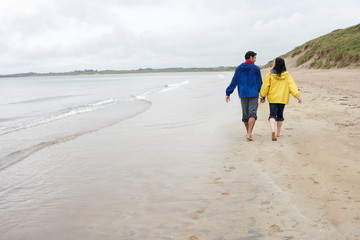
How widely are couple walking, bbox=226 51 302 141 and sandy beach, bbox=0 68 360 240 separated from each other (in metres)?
0.51

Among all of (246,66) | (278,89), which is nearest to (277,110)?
(278,89)

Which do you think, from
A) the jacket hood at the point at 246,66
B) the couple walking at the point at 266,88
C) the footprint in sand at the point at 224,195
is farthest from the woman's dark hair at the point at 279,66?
the footprint in sand at the point at 224,195

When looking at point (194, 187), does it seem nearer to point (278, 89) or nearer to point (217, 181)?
point (217, 181)

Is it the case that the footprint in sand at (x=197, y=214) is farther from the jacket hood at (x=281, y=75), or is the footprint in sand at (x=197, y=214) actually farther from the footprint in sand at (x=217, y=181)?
the jacket hood at (x=281, y=75)

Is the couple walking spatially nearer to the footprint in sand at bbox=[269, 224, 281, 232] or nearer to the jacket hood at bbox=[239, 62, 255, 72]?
the jacket hood at bbox=[239, 62, 255, 72]

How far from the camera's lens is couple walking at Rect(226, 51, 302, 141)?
6254mm

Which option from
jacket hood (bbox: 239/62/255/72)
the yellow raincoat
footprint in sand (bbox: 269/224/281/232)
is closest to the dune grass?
the yellow raincoat

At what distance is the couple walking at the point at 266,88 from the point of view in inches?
246

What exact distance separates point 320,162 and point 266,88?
2250 millimetres

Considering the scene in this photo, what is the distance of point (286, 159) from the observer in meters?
4.91

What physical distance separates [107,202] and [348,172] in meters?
3.35

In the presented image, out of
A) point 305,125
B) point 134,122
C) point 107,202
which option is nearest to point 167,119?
point 134,122

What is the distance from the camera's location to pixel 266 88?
251 inches

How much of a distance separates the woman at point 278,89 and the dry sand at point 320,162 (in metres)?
0.58
